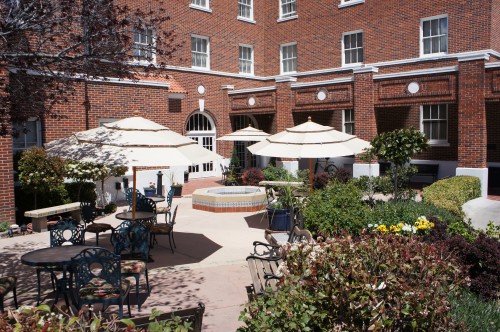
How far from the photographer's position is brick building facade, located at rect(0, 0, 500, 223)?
1745cm

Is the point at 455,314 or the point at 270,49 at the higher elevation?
the point at 270,49

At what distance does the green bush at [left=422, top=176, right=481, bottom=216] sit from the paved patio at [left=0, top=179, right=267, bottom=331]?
449 cm

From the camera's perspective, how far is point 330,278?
168 inches

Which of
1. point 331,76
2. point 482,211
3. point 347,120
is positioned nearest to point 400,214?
point 482,211

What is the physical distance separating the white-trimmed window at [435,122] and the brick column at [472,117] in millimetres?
4124

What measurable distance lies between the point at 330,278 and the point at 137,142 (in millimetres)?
4735

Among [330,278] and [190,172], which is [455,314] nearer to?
[330,278]

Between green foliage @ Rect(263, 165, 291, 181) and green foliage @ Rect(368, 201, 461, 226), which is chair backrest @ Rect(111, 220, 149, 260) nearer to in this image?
green foliage @ Rect(368, 201, 461, 226)

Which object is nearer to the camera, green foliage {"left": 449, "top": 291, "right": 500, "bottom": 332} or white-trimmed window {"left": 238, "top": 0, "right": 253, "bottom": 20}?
green foliage {"left": 449, "top": 291, "right": 500, "bottom": 332}

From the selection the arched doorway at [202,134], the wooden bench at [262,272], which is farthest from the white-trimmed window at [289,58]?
the wooden bench at [262,272]

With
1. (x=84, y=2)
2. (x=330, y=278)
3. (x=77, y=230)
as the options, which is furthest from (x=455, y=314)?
(x=84, y=2)

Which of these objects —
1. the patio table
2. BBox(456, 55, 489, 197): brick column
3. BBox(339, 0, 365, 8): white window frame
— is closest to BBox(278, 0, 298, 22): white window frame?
BBox(339, 0, 365, 8): white window frame

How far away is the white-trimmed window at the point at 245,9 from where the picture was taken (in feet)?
87.8

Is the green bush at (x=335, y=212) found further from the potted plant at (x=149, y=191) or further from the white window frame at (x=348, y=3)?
the white window frame at (x=348, y=3)
